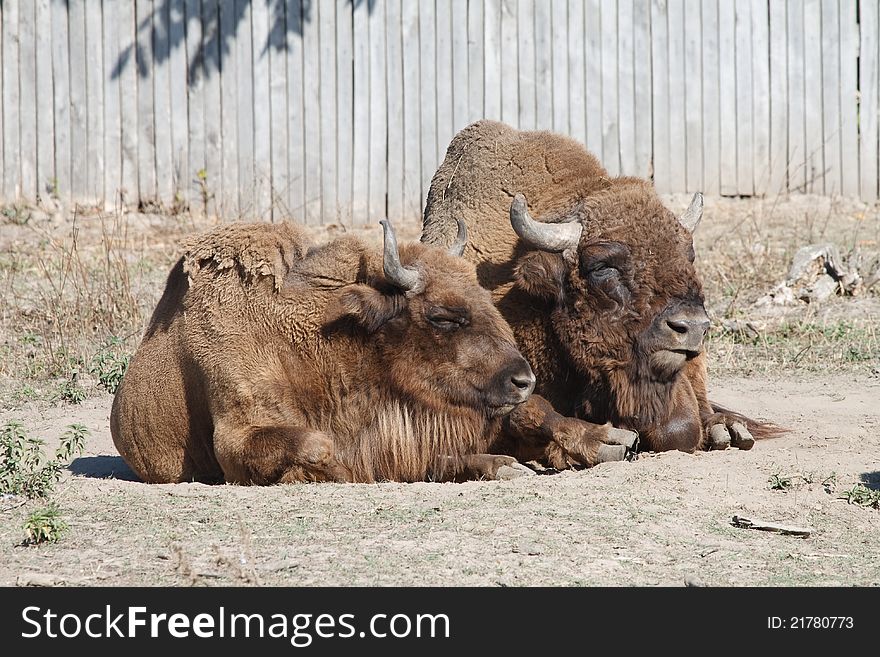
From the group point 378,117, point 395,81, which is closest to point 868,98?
point 395,81

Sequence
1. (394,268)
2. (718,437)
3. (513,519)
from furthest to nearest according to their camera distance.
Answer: (718,437) → (394,268) → (513,519)

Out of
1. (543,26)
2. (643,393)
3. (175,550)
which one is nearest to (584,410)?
(643,393)

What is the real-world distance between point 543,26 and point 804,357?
17.7 feet

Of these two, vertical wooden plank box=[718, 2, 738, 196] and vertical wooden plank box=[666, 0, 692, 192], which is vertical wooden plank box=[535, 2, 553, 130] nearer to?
vertical wooden plank box=[666, 0, 692, 192]

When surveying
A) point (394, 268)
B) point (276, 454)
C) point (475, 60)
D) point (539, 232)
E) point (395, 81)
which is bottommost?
point (276, 454)

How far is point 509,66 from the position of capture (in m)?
13.1

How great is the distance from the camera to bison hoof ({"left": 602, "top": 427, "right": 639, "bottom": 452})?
6297mm

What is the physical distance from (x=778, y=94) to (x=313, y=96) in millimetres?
5042

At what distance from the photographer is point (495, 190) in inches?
289

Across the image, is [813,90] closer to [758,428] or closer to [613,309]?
[758,428]

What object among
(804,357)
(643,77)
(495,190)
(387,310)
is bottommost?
(804,357)

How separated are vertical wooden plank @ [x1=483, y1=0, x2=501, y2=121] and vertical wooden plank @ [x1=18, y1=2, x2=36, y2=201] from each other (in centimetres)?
472

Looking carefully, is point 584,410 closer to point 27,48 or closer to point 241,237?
point 241,237

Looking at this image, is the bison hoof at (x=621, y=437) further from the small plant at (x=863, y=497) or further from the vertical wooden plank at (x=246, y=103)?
the vertical wooden plank at (x=246, y=103)
